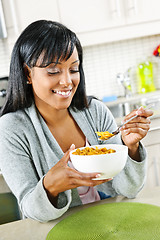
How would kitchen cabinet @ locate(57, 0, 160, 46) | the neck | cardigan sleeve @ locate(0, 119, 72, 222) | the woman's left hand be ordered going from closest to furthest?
cardigan sleeve @ locate(0, 119, 72, 222), the woman's left hand, the neck, kitchen cabinet @ locate(57, 0, 160, 46)

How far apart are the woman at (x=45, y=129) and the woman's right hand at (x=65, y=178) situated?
0.08ft

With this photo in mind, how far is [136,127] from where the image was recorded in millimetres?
1127

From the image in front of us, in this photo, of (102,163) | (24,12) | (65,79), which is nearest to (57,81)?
(65,79)

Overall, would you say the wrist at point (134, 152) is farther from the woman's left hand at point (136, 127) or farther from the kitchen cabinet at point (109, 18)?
the kitchen cabinet at point (109, 18)

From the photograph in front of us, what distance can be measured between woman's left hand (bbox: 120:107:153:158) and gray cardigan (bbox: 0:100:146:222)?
0.17 feet

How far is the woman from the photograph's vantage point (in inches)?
42.5

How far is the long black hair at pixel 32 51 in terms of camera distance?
116 centimetres

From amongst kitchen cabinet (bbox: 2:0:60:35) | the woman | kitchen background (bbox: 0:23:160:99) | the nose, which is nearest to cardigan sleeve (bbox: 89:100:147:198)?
the woman

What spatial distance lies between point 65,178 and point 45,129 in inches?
14.6

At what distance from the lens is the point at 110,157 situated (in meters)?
0.87

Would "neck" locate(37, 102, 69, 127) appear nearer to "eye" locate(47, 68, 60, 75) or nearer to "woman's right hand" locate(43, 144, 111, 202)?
"eye" locate(47, 68, 60, 75)

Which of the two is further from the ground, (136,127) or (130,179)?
(136,127)

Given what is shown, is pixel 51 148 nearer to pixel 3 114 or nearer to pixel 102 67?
pixel 3 114

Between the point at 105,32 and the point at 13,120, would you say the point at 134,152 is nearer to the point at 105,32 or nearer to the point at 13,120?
the point at 13,120
